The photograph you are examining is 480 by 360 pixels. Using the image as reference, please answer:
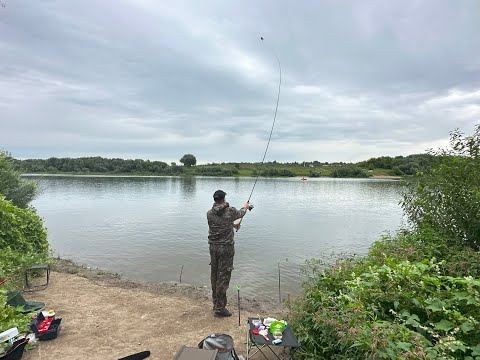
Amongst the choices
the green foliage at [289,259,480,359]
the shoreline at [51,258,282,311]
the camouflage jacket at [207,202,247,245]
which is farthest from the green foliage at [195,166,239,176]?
the green foliage at [289,259,480,359]

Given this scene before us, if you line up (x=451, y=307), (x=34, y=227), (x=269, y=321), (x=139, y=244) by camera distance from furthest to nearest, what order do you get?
1. (x=139, y=244)
2. (x=34, y=227)
3. (x=269, y=321)
4. (x=451, y=307)

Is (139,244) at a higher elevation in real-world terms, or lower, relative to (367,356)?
lower

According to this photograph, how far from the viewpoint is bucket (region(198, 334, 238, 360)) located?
398cm

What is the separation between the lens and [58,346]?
486cm

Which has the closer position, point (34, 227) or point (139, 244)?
point (34, 227)

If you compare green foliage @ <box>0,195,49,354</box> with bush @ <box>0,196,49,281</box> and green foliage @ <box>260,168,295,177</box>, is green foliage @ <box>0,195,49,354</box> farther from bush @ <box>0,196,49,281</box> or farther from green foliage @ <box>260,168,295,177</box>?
green foliage @ <box>260,168,295,177</box>

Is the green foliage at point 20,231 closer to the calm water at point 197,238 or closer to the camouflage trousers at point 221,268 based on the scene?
the calm water at point 197,238

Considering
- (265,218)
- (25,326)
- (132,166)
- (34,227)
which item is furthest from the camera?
(132,166)

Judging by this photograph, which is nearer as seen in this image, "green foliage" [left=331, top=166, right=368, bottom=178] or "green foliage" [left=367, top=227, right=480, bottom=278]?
"green foliage" [left=367, top=227, right=480, bottom=278]

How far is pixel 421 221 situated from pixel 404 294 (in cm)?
455

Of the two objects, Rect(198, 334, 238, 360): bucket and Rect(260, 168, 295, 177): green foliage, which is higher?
Rect(260, 168, 295, 177): green foliage

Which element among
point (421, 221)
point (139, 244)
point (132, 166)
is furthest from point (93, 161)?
point (421, 221)

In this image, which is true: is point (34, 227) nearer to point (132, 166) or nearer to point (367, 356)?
point (367, 356)

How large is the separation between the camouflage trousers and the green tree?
308 ft
